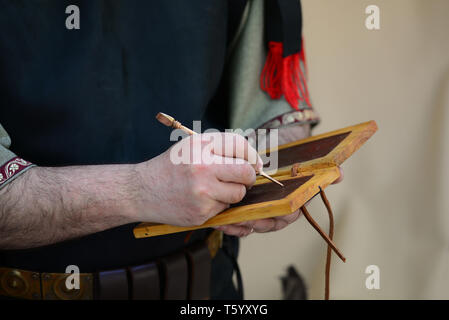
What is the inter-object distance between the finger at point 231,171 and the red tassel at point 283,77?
459 mm

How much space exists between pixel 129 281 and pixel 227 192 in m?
0.37

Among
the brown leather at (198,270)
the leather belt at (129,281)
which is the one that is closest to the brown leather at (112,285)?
the leather belt at (129,281)

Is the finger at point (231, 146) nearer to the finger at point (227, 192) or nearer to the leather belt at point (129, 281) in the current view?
the finger at point (227, 192)

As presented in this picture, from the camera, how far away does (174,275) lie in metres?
0.91

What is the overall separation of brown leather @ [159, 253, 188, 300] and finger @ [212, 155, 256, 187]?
35 cm

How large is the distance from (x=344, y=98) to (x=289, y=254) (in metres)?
0.73

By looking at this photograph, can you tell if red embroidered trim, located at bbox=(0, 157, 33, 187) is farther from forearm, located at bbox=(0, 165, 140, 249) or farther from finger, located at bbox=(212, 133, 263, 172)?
finger, located at bbox=(212, 133, 263, 172)

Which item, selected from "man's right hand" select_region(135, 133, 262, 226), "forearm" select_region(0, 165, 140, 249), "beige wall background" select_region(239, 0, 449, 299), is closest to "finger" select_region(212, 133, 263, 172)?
"man's right hand" select_region(135, 133, 262, 226)

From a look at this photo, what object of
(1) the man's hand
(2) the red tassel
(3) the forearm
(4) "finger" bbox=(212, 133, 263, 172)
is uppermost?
(2) the red tassel

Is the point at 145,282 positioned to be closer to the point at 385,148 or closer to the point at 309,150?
the point at 309,150

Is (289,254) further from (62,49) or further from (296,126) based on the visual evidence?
(62,49)

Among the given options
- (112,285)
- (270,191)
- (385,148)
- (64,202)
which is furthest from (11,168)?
(385,148)

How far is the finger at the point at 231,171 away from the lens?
635 millimetres

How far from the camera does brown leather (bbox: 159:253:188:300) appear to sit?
2.97 feet
